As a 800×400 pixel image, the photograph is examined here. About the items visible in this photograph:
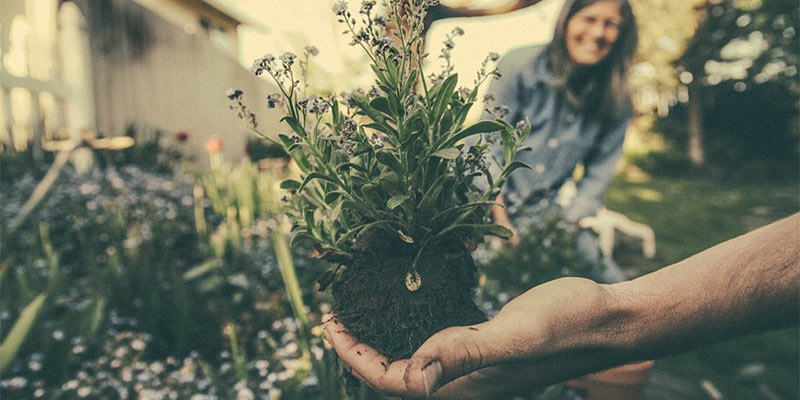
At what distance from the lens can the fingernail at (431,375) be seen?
0.75 meters

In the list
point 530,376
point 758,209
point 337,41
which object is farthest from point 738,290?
point 758,209

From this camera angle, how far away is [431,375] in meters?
0.76

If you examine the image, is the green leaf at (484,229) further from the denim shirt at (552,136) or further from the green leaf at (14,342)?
the green leaf at (14,342)

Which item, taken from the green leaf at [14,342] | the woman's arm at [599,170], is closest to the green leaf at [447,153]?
the green leaf at [14,342]

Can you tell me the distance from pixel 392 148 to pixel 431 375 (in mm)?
401

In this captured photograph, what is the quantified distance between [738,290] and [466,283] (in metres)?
0.50

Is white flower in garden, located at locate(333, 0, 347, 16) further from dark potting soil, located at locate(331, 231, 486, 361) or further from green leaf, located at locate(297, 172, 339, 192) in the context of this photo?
dark potting soil, located at locate(331, 231, 486, 361)

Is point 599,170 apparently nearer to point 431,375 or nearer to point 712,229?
point 431,375

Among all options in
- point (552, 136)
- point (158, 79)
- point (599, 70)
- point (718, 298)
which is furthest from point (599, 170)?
point (158, 79)

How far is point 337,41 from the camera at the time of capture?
5.82 meters

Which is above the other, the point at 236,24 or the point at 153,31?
the point at 236,24

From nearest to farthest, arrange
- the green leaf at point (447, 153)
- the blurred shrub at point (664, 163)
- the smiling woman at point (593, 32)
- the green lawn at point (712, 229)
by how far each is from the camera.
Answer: the green leaf at point (447, 153) < the smiling woman at point (593, 32) < the green lawn at point (712, 229) < the blurred shrub at point (664, 163)

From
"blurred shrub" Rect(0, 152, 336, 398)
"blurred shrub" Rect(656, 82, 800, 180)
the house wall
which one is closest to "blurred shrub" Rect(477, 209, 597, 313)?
"blurred shrub" Rect(0, 152, 336, 398)

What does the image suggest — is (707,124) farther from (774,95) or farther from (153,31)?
(153,31)
